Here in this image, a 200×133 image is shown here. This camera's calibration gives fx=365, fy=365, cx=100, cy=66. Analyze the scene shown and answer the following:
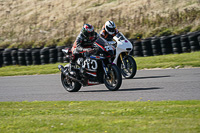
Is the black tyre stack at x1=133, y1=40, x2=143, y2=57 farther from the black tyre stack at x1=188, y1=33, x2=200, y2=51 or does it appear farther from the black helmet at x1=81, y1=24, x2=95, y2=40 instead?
the black helmet at x1=81, y1=24, x2=95, y2=40

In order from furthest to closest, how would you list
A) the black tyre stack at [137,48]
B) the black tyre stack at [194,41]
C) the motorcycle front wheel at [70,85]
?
1. the black tyre stack at [137,48]
2. the black tyre stack at [194,41]
3. the motorcycle front wheel at [70,85]

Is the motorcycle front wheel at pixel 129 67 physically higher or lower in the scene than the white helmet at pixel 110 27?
lower

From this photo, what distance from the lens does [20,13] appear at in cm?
4119

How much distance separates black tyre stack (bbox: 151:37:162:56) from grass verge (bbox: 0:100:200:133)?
1149cm

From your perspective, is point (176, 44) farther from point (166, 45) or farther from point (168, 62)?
point (168, 62)

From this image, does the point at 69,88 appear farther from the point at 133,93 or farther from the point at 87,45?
the point at 133,93

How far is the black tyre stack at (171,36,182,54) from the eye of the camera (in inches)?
709

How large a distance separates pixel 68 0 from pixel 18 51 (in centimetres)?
1997

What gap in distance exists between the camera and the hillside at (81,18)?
26.7 meters

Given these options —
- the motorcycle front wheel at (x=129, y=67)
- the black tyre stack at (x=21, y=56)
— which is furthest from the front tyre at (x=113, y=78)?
the black tyre stack at (x=21, y=56)

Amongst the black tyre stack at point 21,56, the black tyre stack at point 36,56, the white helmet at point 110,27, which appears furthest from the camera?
the black tyre stack at point 21,56

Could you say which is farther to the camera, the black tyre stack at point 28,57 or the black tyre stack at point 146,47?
the black tyre stack at point 28,57

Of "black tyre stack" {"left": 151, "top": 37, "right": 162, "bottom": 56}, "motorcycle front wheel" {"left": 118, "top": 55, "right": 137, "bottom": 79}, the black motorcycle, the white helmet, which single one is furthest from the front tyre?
"black tyre stack" {"left": 151, "top": 37, "right": 162, "bottom": 56}

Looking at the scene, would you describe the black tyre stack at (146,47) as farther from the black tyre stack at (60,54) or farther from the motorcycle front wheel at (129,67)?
the motorcycle front wheel at (129,67)
